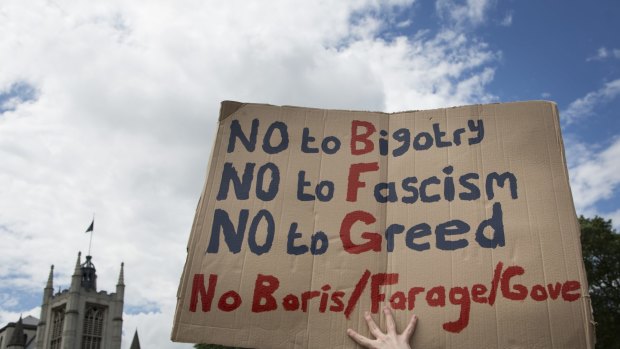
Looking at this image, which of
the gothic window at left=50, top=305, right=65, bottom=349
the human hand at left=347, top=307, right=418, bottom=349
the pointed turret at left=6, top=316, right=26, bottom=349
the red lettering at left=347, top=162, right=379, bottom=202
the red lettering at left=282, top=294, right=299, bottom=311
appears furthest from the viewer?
the pointed turret at left=6, top=316, right=26, bottom=349

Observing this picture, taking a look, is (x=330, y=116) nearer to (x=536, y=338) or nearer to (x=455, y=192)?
(x=455, y=192)

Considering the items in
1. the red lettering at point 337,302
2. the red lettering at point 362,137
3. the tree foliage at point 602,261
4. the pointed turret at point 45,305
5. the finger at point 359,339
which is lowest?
the finger at point 359,339

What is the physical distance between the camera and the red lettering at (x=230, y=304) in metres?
3.40

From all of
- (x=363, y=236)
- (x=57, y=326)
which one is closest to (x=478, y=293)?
(x=363, y=236)

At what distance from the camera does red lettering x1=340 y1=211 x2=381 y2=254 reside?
3.49m

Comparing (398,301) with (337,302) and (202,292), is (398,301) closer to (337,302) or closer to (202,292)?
(337,302)

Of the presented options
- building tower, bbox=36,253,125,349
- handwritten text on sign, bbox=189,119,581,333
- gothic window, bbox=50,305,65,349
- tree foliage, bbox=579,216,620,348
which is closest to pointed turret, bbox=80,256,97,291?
building tower, bbox=36,253,125,349

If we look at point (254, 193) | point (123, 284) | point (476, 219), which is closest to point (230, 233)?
point (254, 193)

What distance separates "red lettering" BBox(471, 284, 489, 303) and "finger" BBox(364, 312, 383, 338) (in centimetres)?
57

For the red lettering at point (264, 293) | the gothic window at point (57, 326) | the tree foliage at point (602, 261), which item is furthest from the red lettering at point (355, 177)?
the gothic window at point (57, 326)

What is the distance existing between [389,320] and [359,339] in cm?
20

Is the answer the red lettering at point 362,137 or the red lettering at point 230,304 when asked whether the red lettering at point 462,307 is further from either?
the red lettering at point 230,304

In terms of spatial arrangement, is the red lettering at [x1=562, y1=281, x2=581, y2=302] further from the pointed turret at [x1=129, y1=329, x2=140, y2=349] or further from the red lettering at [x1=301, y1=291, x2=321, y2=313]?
the pointed turret at [x1=129, y1=329, x2=140, y2=349]

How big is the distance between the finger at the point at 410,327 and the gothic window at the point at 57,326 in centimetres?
8168
